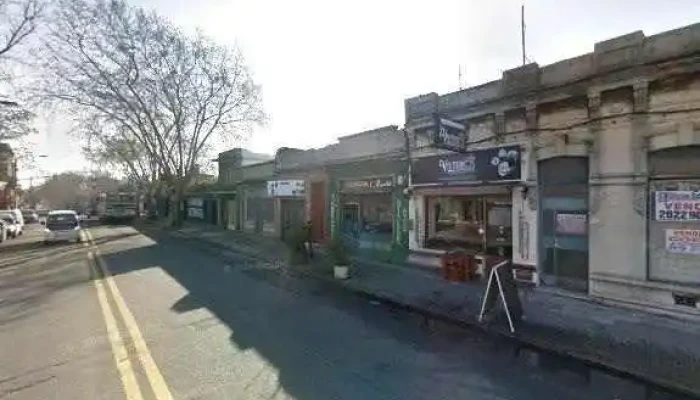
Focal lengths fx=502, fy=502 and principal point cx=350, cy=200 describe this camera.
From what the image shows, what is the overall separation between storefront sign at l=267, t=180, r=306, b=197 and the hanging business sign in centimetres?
1029

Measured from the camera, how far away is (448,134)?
12.6 meters

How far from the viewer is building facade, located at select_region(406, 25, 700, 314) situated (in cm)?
904

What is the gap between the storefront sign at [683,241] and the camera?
29.4 ft

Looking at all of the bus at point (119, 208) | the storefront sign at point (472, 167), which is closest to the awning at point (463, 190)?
the storefront sign at point (472, 167)

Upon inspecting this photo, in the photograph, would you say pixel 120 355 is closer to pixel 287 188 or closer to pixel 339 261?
pixel 339 261

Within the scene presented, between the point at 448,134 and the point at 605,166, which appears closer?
the point at 605,166

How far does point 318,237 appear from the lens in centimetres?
2125

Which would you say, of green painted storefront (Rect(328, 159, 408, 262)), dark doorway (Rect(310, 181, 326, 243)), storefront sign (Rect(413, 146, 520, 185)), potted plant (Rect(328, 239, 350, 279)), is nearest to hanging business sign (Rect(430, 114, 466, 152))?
storefront sign (Rect(413, 146, 520, 185))

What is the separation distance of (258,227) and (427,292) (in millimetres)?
18247

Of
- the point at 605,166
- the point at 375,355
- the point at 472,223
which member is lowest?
the point at 375,355

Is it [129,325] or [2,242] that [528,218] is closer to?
[129,325]

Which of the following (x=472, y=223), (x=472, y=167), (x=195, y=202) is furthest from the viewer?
(x=195, y=202)

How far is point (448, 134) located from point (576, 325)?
568cm

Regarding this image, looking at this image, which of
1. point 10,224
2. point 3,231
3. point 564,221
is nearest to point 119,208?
point 10,224
